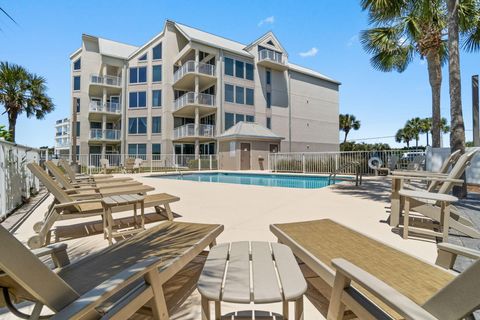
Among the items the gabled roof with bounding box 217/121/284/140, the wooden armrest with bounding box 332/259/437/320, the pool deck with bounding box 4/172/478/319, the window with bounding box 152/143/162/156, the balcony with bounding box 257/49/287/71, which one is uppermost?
the balcony with bounding box 257/49/287/71

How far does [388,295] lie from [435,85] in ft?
44.1

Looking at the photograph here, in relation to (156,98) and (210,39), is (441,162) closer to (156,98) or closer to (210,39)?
(210,39)

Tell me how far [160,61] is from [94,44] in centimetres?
950

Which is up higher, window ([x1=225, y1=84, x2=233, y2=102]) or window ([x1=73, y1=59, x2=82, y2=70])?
window ([x1=73, y1=59, x2=82, y2=70])

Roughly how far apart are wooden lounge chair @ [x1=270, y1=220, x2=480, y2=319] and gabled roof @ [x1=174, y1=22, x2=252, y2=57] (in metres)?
21.7

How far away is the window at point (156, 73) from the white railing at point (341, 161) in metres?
13.5

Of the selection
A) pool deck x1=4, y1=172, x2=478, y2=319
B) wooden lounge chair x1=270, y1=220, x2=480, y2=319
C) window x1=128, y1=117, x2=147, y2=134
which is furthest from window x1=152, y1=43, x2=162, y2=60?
wooden lounge chair x1=270, y1=220, x2=480, y2=319

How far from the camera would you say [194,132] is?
21.4m

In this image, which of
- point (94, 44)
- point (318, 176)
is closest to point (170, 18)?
point (94, 44)

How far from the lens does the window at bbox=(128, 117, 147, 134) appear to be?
24.0 m

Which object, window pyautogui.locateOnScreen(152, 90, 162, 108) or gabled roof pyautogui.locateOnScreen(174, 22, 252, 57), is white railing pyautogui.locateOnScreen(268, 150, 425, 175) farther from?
window pyautogui.locateOnScreen(152, 90, 162, 108)

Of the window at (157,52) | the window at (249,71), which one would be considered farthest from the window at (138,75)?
the window at (249,71)

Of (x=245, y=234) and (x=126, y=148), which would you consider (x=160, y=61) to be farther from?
Answer: (x=245, y=234)

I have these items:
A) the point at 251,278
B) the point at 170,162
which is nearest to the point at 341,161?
the point at 170,162
